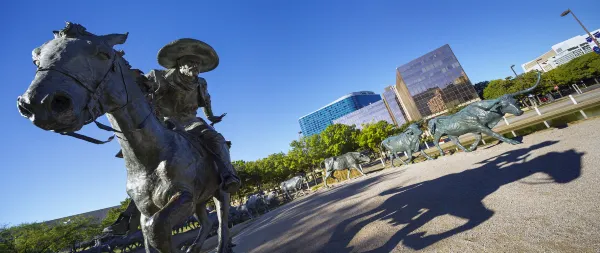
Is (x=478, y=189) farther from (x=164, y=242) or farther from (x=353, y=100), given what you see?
(x=353, y=100)

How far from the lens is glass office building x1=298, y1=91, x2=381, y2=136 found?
15425cm

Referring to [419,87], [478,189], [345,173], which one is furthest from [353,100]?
[478,189]

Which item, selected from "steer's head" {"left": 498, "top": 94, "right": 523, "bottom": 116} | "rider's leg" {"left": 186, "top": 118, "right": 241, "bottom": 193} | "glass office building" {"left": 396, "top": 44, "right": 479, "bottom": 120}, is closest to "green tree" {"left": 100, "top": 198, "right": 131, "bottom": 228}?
"rider's leg" {"left": 186, "top": 118, "right": 241, "bottom": 193}

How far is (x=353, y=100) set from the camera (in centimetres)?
15388

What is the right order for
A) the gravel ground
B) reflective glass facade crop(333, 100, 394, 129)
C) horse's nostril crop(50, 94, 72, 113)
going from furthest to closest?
1. reflective glass facade crop(333, 100, 394, 129)
2. the gravel ground
3. horse's nostril crop(50, 94, 72, 113)

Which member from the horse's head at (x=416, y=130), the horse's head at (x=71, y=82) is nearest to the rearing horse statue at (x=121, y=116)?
the horse's head at (x=71, y=82)

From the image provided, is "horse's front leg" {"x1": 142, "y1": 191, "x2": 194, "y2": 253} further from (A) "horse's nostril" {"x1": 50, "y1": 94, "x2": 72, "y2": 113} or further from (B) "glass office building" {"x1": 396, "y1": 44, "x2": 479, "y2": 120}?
(B) "glass office building" {"x1": 396, "y1": 44, "x2": 479, "y2": 120}

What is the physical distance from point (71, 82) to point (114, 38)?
3.55 ft

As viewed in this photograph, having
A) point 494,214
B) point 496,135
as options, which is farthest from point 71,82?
point 496,135

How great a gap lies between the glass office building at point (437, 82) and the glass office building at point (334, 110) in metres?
84.0

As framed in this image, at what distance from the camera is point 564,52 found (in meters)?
77.2

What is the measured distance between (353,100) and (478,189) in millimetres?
153628

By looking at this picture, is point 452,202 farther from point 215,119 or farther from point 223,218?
point 215,119

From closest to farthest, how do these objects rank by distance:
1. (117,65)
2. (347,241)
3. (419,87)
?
(117,65)
(347,241)
(419,87)
